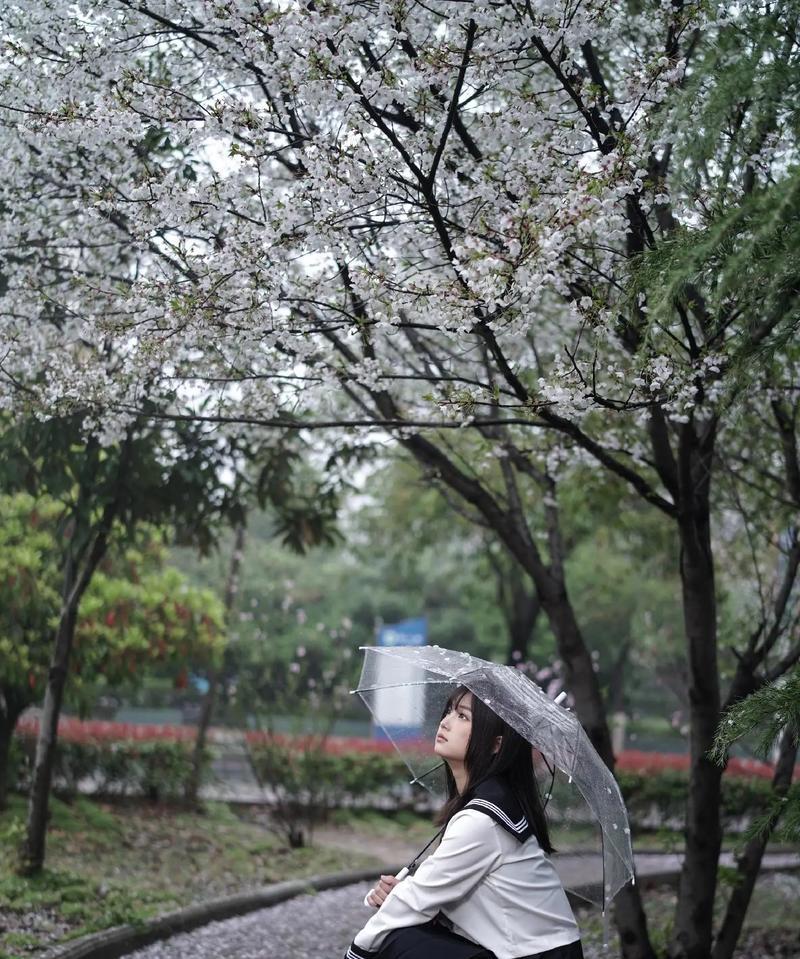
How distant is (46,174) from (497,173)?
8.37ft

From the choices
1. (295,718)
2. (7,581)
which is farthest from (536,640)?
(7,581)

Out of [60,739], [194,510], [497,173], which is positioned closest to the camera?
[497,173]

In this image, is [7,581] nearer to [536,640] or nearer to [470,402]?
[470,402]

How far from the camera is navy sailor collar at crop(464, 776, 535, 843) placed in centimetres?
373

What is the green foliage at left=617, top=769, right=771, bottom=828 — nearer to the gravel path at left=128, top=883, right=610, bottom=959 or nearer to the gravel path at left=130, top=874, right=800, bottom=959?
the gravel path at left=130, top=874, right=800, bottom=959

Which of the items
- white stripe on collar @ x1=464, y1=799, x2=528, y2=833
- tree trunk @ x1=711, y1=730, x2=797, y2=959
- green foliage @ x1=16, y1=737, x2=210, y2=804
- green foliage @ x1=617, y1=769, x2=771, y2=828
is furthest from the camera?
green foliage @ x1=617, y1=769, x2=771, y2=828

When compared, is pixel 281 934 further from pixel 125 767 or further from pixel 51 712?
pixel 125 767

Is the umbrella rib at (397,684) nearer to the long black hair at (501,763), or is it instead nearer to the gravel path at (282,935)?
the long black hair at (501,763)

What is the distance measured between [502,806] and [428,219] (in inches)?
107

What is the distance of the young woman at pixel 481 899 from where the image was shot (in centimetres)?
366

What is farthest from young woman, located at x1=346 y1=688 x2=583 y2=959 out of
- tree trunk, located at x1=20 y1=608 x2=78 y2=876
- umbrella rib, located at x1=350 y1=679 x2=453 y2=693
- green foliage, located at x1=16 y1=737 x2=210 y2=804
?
green foliage, located at x1=16 y1=737 x2=210 y2=804

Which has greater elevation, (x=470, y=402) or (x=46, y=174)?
(x=46, y=174)

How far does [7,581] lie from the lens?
10.0m

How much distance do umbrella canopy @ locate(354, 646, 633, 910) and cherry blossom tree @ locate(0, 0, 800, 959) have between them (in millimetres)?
1123
